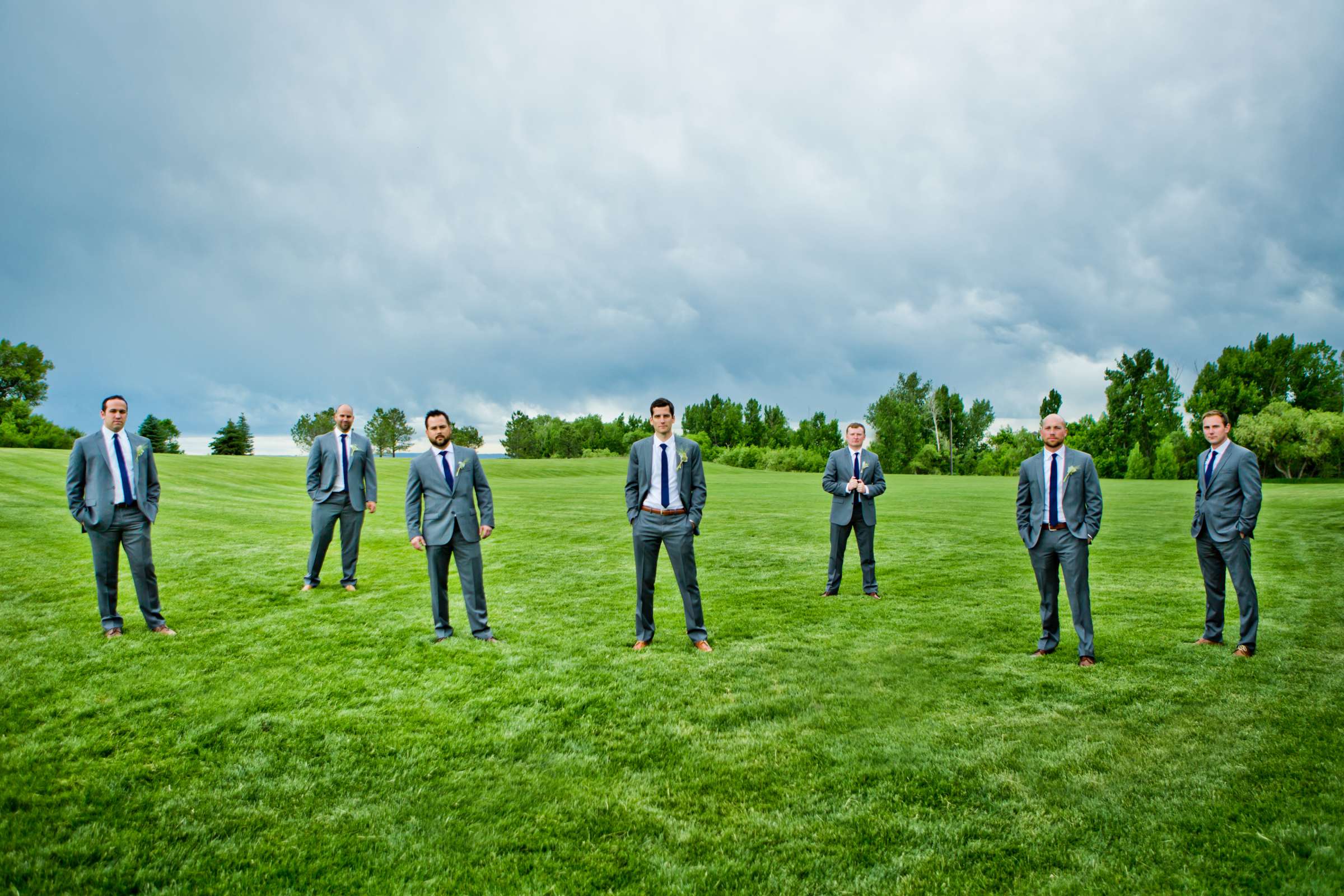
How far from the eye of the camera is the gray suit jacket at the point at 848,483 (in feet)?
32.8

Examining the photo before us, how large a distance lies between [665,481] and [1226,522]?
5674 mm

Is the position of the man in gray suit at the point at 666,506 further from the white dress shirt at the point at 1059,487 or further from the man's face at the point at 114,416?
the man's face at the point at 114,416

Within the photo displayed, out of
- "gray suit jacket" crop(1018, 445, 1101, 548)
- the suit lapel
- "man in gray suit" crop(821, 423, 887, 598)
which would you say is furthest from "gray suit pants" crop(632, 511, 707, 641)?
Result: the suit lapel

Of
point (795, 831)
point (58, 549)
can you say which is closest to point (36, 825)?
point (795, 831)

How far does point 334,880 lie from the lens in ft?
10.8

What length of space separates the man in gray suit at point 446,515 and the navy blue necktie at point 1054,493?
5568 mm

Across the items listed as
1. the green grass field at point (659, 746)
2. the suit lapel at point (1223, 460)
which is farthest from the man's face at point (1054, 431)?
the green grass field at point (659, 746)

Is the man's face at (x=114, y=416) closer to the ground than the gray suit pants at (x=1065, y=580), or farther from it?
farther from it

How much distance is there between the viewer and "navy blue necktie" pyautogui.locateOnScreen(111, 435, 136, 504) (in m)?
7.11

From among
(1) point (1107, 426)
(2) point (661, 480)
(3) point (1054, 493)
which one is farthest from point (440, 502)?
(1) point (1107, 426)

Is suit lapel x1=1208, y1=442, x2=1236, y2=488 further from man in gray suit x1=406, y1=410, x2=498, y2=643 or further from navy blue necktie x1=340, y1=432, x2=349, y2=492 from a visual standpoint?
navy blue necktie x1=340, y1=432, x2=349, y2=492

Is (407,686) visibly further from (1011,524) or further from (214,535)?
(1011,524)

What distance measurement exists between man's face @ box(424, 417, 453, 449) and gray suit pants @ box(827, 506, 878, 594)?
557cm

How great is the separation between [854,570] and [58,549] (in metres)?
14.0
